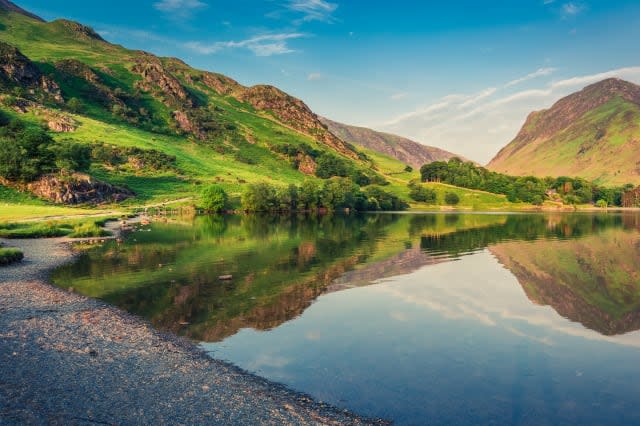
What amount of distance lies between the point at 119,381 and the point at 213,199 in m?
137

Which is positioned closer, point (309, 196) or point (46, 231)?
point (46, 231)

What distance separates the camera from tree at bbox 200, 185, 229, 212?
150 metres

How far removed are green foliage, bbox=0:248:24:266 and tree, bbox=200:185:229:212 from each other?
108 meters

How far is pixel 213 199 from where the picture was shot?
150 meters

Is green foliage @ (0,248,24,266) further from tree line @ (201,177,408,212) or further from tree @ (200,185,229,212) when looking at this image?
tree line @ (201,177,408,212)

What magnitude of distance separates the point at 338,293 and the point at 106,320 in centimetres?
1808

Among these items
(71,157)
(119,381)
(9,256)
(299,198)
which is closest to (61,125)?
(71,157)

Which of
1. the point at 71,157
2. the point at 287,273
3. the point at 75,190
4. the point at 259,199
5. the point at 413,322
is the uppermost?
the point at 71,157

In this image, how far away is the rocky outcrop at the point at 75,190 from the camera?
121375 mm

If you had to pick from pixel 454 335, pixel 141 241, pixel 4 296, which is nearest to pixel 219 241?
pixel 141 241

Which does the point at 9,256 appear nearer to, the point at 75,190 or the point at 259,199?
the point at 75,190

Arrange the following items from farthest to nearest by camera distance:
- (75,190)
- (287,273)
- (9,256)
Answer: (75,190) < (287,273) < (9,256)

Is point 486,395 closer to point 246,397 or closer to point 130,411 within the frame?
point 246,397

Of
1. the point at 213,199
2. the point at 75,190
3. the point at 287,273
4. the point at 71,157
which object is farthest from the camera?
the point at 213,199
